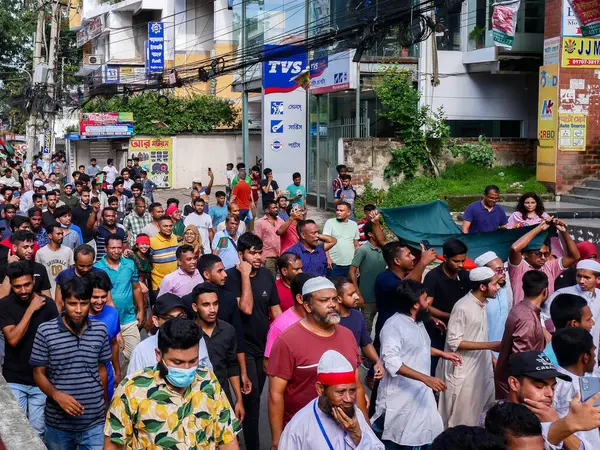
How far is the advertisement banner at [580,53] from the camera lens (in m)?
18.5

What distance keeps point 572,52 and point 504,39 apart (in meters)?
1.87

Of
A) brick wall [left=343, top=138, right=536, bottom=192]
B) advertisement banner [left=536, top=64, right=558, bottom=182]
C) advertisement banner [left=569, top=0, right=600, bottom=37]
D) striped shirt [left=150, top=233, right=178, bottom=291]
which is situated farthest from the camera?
brick wall [left=343, top=138, right=536, bottom=192]

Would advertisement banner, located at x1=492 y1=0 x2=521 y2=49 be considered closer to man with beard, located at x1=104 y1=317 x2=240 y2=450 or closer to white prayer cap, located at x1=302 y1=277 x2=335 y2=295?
white prayer cap, located at x1=302 y1=277 x2=335 y2=295

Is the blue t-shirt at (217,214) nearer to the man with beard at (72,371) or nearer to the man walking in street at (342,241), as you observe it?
the man walking in street at (342,241)

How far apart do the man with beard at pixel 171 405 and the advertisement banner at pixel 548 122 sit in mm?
16088

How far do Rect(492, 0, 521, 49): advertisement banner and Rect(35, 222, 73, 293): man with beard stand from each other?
1314 cm

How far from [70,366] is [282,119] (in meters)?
19.5

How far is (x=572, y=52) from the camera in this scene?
18531mm

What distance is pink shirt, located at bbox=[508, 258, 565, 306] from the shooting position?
27.8 ft

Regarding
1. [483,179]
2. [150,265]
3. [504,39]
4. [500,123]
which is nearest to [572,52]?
[504,39]

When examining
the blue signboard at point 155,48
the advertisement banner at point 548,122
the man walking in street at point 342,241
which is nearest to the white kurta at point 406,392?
the man walking in street at point 342,241

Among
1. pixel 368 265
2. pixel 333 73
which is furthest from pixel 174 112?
pixel 368 265

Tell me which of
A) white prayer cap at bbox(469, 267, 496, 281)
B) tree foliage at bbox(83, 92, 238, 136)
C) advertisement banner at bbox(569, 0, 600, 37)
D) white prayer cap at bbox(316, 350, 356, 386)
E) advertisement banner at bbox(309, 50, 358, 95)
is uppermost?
advertisement banner at bbox(569, 0, 600, 37)

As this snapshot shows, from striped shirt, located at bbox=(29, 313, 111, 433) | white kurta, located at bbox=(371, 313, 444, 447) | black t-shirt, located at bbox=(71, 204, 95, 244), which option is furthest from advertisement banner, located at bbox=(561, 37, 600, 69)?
striped shirt, located at bbox=(29, 313, 111, 433)
